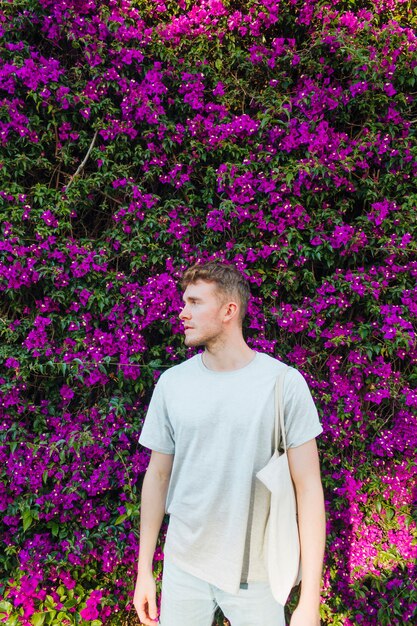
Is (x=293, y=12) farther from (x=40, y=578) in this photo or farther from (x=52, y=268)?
(x=40, y=578)

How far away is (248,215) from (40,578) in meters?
2.53

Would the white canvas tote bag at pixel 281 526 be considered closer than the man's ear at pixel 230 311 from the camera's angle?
Yes

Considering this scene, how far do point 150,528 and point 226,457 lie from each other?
48cm

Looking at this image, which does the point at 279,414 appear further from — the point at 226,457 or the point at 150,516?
the point at 150,516

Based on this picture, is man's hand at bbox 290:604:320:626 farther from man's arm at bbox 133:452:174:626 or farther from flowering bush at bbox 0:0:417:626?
flowering bush at bbox 0:0:417:626

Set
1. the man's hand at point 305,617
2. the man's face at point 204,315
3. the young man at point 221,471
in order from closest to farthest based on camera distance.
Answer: the man's hand at point 305,617 → the young man at point 221,471 → the man's face at point 204,315

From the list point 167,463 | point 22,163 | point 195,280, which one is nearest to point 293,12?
point 22,163

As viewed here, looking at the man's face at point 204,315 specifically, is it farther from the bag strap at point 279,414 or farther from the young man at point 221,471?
the bag strap at point 279,414

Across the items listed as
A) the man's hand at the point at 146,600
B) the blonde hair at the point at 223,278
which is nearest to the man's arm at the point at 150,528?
the man's hand at the point at 146,600

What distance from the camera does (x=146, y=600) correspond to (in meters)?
1.67

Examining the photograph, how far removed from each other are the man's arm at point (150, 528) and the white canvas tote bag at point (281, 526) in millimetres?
468

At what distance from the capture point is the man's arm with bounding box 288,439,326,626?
1429 mm

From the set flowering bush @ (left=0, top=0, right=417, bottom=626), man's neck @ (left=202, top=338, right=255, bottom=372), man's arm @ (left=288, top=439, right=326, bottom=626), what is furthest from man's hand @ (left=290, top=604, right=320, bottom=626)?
flowering bush @ (left=0, top=0, right=417, bottom=626)

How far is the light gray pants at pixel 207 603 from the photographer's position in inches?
60.7
